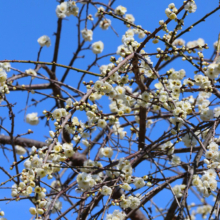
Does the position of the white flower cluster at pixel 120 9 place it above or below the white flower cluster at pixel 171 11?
above

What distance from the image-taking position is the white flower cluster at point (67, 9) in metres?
3.64

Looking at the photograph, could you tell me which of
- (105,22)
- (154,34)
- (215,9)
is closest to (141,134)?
(154,34)

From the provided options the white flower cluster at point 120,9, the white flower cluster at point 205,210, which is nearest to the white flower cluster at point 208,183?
the white flower cluster at point 120,9

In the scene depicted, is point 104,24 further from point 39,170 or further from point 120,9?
point 39,170

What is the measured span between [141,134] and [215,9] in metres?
1.29

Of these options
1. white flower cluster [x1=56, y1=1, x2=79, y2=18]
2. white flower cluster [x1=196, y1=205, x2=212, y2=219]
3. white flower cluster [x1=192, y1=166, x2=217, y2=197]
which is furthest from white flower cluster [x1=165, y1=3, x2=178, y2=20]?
white flower cluster [x1=196, y1=205, x2=212, y2=219]

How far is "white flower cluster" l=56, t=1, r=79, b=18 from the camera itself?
Result: 3.64 m

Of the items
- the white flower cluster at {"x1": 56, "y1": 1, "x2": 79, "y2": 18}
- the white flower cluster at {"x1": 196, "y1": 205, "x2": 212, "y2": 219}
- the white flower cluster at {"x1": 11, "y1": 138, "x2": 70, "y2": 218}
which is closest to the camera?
the white flower cluster at {"x1": 11, "y1": 138, "x2": 70, "y2": 218}

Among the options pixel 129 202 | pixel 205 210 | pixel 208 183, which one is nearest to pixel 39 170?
pixel 129 202

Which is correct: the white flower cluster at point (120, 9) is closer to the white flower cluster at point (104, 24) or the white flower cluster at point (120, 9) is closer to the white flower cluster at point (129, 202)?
the white flower cluster at point (104, 24)

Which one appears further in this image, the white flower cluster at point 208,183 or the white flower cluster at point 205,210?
the white flower cluster at point 205,210

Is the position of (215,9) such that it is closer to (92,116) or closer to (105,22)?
(92,116)

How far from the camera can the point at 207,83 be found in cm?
217

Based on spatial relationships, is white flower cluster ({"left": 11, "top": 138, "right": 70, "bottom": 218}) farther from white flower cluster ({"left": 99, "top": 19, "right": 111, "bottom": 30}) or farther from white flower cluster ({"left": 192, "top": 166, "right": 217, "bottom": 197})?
white flower cluster ({"left": 99, "top": 19, "right": 111, "bottom": 30})
